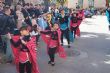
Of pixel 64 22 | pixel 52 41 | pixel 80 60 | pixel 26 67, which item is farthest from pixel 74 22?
pixel 26 67

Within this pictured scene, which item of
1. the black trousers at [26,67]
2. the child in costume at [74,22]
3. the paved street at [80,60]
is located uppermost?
the child in costume at [74,22]

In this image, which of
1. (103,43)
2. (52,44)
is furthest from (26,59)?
(103,43)

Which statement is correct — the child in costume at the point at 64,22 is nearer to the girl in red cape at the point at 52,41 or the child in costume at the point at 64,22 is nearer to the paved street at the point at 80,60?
the paved street at the point at 80,60

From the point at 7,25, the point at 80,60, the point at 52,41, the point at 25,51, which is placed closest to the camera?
the point at 25,51

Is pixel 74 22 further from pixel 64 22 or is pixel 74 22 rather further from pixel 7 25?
pixel 7 25

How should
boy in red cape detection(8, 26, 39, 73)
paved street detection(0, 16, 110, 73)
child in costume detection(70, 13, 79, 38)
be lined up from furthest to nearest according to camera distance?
child in costume detection(70, 13, 79, 38) < paved street detection(0, 16, 110, 73) < boy in red cape detection(8, 26, 39, 73)

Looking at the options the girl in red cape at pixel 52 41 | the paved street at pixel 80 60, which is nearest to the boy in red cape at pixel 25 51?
the paved street at pixel 80 60

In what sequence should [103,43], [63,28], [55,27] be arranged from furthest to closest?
[103,43] → [63,28] → [55,27]

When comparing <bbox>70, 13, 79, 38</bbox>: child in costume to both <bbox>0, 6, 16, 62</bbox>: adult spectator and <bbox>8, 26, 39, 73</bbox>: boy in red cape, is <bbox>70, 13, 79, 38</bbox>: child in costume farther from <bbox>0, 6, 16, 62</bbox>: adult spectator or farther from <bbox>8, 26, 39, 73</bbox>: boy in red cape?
<bbox>8, 26, 39, 73</bbox>: boy in red cape

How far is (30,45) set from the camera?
849cm

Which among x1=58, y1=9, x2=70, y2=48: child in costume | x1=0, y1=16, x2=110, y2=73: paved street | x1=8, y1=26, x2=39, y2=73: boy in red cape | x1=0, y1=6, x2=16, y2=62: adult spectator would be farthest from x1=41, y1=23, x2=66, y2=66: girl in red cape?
x1=58, y1=9, x2=70, y2=48: child in costume

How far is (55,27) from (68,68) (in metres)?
1.49

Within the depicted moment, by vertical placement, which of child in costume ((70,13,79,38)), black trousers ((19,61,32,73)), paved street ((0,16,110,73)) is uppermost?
child in costume ((70,13,79,38))

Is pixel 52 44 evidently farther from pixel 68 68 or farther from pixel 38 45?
pixel 38 45
